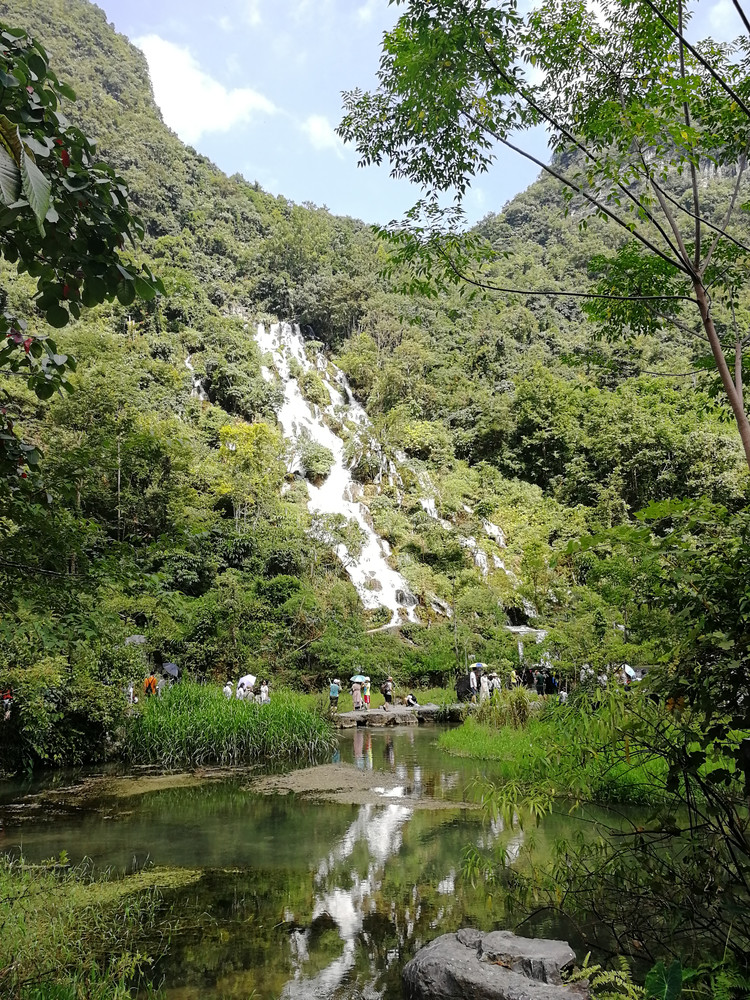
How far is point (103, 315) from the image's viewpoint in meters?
28.9

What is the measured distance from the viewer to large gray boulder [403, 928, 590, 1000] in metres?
2.97

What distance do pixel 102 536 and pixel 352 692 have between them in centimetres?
1510

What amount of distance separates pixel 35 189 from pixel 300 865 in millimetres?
5793

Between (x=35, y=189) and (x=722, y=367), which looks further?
(x=722, y=367)

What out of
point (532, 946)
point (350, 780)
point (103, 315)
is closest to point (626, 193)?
point (532, 946)

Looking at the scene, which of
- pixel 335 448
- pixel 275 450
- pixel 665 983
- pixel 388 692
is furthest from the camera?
pixel 335 448

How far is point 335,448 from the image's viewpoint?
30969 millimetres

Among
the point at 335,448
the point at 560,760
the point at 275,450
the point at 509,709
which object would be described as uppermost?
the point at 335,448

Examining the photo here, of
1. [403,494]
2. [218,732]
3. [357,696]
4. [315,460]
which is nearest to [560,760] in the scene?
[218,732]

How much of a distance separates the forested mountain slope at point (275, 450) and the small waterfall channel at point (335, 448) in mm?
601

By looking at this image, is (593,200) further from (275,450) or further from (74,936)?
(275,450)

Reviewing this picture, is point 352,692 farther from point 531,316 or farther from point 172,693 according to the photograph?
point 531,316

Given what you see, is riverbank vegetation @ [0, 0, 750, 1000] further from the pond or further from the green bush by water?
the pond

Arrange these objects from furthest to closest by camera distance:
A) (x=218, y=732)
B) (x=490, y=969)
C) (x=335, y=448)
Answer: (x=335, y=448) → (x=218, y=732) → (x=490, y=969)
